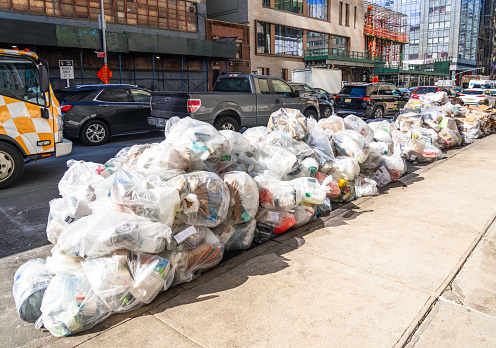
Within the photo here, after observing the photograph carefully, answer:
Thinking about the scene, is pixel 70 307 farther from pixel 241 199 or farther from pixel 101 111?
pixel 101 111

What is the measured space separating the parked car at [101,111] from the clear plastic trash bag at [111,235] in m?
8.83

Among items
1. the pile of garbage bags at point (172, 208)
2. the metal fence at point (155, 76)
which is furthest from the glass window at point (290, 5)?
the pile of garbage bags at point (172, 208)

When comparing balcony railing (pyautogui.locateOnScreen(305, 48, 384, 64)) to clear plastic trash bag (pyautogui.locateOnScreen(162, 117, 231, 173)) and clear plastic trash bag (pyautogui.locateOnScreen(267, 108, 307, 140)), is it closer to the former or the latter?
clear plastic trash bag (pyautogui.locateOnScreen(267, 108, 307, 140))

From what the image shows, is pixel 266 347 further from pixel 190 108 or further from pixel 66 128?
pixel 66 128

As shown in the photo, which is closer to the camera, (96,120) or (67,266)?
(67,266)

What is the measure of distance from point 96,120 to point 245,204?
8.80 m

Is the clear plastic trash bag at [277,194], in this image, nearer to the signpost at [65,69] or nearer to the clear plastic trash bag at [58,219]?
the clear plastic trash bag at [58,219]

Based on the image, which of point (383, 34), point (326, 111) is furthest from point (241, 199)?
point (383, 34)

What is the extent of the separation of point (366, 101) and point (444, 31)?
94.7 meters

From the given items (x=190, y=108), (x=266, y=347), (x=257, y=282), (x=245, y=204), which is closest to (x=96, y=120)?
(x=190, y=108)

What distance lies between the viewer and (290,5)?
3634cm

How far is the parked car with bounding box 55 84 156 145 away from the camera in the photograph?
11.0 meters

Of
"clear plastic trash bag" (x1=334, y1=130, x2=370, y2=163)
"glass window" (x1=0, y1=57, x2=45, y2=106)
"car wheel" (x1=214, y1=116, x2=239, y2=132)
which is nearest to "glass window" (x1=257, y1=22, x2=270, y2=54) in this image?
"car wheel" (x1=214, y1=116, x2=239, y2=132)

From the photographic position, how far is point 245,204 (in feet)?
13.1
